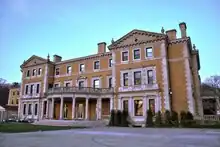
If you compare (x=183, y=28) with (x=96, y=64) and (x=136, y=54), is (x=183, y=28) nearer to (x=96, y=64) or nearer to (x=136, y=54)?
(x=136, y=54)

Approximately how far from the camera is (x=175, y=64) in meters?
26.2

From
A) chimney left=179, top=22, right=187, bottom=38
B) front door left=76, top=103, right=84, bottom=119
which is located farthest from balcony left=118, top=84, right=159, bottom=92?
chimney left=179, top=22, right=187, bottom=38

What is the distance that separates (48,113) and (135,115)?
45.3 feet

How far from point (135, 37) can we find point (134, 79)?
19.1 feet

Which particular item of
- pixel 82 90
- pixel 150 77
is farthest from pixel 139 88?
pixel 82 90

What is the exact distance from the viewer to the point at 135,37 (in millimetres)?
28344

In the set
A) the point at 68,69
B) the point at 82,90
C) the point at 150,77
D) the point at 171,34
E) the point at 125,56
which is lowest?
the point at 82,90

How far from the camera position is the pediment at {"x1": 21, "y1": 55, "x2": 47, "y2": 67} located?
38284 millimetres

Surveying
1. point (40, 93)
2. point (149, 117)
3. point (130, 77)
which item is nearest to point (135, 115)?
point (149, 117)

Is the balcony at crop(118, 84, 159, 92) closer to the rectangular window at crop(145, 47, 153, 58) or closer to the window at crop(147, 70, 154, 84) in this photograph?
the window at crop(147, 70, 154, 84)

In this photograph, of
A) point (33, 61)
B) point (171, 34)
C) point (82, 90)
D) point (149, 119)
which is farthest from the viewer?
point (33, 61)

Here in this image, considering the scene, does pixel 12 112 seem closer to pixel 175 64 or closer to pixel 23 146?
pixel 175 64

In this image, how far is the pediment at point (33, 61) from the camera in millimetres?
38284

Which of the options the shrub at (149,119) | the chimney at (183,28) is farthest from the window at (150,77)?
the chimney at (183,28)
